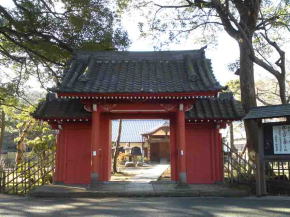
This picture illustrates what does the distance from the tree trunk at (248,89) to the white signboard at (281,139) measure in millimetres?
2988

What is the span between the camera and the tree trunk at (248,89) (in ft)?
46.0

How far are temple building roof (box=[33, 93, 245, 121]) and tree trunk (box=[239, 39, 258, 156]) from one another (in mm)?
534

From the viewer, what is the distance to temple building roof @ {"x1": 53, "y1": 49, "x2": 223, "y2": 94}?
12.0 metres

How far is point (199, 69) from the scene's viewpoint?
44.9 feet

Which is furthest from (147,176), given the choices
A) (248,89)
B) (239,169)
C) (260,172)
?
(260,172)

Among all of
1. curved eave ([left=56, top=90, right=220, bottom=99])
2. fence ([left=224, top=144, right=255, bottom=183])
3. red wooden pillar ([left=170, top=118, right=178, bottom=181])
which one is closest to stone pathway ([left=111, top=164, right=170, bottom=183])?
red wooden pillar ([left=170, top=118, right=178, bottom=181])

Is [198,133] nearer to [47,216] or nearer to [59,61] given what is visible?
[47,216]

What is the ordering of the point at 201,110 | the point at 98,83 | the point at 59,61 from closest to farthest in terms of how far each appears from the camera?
the point at 98,83
the point at 201,110
the point at 59,61

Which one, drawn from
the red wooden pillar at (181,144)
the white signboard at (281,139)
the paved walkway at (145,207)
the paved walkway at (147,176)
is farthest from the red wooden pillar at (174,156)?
the white signboard at (281,139)

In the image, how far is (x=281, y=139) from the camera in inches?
422

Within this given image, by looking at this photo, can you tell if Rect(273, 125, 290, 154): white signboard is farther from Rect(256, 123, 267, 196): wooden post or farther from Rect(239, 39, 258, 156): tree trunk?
Rect(239, 39, 258, 156): tree trunk

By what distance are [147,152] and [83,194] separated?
2599 cm

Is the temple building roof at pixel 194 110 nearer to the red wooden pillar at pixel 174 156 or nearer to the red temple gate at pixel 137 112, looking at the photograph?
the red temple gate at pixel 137 112

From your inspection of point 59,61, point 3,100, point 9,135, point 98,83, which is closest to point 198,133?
point 98,83
